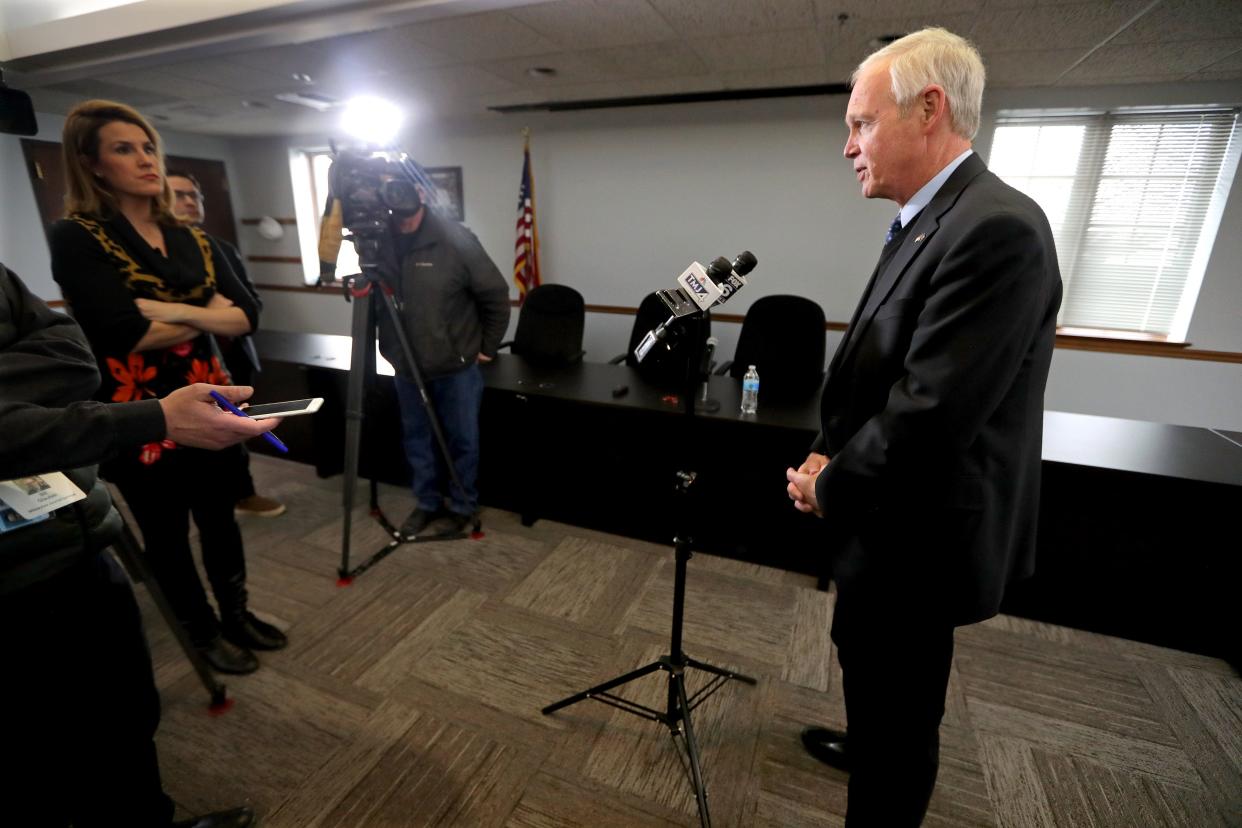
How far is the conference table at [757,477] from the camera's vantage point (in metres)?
1.85

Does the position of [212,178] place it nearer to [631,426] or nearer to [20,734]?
[631,426]

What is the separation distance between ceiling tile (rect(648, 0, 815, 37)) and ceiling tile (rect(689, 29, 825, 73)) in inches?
3.9

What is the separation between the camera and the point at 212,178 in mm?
5859

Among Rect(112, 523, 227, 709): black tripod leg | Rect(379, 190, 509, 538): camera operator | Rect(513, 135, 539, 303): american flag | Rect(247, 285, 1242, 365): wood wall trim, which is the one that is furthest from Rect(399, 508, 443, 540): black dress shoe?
Rect(513, 135, 539, 303): american flag

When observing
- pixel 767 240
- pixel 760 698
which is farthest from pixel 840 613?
pixel 767 240

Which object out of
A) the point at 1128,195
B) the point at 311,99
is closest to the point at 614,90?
the point at 311,99

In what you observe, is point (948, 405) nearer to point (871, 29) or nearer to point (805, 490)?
point (805, 490)

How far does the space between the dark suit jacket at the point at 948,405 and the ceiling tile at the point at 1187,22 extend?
2276 millimetres

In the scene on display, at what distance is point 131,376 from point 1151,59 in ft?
14.6

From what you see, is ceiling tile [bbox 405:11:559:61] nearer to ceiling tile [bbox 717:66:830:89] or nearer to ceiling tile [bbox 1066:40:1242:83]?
ceiling tile [bbox 717:66:830:89]

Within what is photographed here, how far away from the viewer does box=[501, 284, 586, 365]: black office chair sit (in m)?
3.45

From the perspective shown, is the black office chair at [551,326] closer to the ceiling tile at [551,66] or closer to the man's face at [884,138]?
the ceiling tile at [551,66]

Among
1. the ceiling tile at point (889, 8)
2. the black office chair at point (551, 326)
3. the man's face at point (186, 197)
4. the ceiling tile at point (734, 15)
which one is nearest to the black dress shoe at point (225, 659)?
the man's face at point (186, 197)

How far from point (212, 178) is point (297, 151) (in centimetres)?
94
